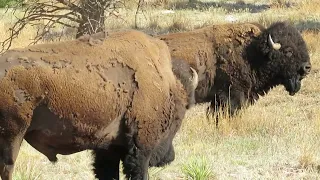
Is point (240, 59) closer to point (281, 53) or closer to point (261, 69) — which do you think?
point (261, 69)

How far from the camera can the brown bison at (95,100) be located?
15.0ft

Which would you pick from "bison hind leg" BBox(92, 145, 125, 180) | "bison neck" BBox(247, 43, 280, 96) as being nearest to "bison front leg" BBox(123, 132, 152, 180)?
"bison hind leg" BBox(92, 145, 125, 180)

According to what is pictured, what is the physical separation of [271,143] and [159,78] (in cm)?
295

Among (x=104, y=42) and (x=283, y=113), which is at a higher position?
(x=104, y=42)

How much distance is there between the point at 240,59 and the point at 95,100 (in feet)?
15.5

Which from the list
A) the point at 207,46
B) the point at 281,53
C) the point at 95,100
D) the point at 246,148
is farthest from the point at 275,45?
the point at 95,100

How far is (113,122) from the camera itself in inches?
199

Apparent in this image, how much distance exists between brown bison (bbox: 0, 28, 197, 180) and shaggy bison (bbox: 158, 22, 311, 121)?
11.2ft

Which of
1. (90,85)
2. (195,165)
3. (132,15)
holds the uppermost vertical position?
(90,85)

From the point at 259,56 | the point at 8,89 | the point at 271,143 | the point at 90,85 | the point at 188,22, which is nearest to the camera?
the point at 8,89

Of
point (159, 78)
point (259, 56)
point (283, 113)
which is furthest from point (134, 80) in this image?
point (283, 113)

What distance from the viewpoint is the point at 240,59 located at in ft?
30.5

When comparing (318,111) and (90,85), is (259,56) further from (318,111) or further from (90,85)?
(90,85)

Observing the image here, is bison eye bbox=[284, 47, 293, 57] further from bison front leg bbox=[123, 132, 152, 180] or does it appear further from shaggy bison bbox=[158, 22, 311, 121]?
bison front leg bbox=[123, 132, 152, 180]
